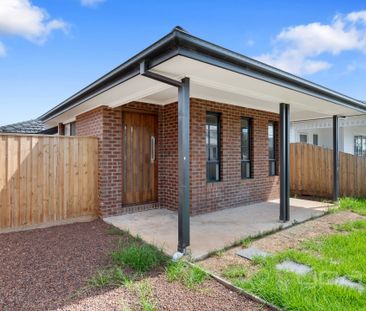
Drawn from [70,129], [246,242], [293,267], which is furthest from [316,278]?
[70,129]

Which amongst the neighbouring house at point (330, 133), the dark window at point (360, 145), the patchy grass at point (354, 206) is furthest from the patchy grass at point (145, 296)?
the dark window at point (360, 145)

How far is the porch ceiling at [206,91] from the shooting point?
3797 mm

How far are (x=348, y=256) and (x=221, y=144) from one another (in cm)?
395

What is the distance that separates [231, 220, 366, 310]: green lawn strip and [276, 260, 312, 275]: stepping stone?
7 cm

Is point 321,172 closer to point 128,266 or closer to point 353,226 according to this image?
point 353,226

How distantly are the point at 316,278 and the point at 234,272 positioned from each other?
0.97 m

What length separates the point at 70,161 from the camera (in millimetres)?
6152

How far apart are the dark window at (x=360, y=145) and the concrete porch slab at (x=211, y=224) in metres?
11.2

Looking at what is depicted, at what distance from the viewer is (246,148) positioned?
315 inches

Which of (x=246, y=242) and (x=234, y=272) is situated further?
(x=246, y=242)

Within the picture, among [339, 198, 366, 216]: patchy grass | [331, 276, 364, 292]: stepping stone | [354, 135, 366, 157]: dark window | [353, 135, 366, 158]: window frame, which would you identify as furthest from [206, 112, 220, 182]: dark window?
[354, 135, 366, 157]: dark window

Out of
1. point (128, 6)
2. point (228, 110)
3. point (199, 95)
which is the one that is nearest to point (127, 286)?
point (199, 95)

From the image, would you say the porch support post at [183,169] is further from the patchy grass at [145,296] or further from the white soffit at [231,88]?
the patchy grass at [145,296]

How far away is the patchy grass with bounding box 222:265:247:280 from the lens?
337 centimetres
